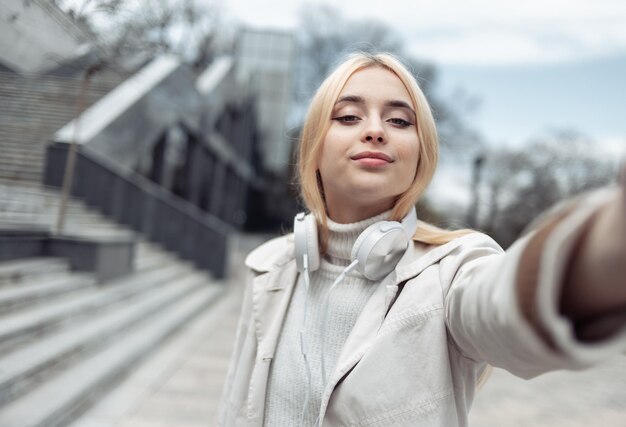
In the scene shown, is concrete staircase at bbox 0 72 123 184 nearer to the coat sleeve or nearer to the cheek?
the cheek

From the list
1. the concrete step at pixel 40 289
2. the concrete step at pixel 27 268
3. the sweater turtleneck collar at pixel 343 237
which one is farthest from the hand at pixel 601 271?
the concrete step at pixel 27 268

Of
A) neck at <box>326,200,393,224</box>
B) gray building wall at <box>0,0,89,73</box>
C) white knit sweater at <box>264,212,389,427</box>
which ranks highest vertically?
gray building wall at <box>0,0,89,73</box>

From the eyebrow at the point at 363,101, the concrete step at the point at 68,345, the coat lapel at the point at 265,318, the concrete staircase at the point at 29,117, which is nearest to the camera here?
the eyebrow at the point at 363,101

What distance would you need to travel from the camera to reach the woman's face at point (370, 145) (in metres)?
1.26

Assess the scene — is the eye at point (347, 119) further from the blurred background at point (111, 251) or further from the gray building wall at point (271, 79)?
the gray building wall at point (271, 79)

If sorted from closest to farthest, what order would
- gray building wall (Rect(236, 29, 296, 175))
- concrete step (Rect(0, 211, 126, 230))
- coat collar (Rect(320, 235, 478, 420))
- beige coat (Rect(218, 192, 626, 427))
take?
beige coat (Rect(218, 192, 626, 427)) < coat collar (Rect(320, 235, 478, 420)) < concrete step (Rect(0, 211, 126, 230)) < gray building wall (Rect(236, 29, 296, 175))

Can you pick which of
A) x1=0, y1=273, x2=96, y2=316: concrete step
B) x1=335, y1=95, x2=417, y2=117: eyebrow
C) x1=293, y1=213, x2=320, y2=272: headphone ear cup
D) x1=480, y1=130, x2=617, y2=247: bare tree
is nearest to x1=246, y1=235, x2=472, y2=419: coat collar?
x1=293, y1=213, x2=320, y2=272: headphone ear cup

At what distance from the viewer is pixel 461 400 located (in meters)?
1.15

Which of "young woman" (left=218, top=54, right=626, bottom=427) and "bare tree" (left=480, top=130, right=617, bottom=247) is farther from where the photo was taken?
"bare tree" (left=480, top=130, right=617, bottom=247)

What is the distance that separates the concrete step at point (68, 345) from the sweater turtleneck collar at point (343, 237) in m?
3.13

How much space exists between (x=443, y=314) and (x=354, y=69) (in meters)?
0.70

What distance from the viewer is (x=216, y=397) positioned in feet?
16.4

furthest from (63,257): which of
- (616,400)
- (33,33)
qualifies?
(616,400)

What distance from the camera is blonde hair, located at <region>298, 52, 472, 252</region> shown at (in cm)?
132
